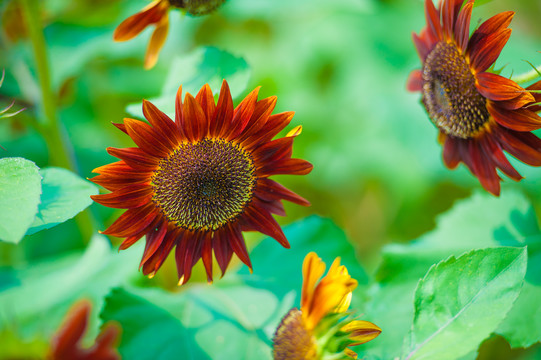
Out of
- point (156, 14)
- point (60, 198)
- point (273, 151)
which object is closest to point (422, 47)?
point (273, 151)

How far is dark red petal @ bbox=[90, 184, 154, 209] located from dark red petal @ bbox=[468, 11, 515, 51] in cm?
43

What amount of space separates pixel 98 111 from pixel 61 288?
66 centimetres

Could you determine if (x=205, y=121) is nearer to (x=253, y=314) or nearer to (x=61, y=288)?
(x=253, y=314)

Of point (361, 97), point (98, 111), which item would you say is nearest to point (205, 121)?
point (98, 111)

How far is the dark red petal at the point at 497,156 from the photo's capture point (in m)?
0.58

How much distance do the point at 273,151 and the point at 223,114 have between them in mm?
75

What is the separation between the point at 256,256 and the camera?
818 mm

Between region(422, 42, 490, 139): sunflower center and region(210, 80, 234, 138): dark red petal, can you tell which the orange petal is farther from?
region(422, 42, 490, 139): sunflower center

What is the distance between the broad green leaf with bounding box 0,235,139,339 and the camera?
0.70 metres

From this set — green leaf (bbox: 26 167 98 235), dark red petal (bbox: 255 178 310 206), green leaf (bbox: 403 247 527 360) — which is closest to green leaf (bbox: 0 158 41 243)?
green leaf (bbox: 26 167 98 235)

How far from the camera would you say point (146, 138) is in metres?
0.54

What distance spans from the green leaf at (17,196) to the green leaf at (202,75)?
0.52 ft

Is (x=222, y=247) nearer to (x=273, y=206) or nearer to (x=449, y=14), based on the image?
(x=273, y=206)

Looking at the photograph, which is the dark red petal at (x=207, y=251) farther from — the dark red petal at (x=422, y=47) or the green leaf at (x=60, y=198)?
the dark red petal at (x=422, y=47)
